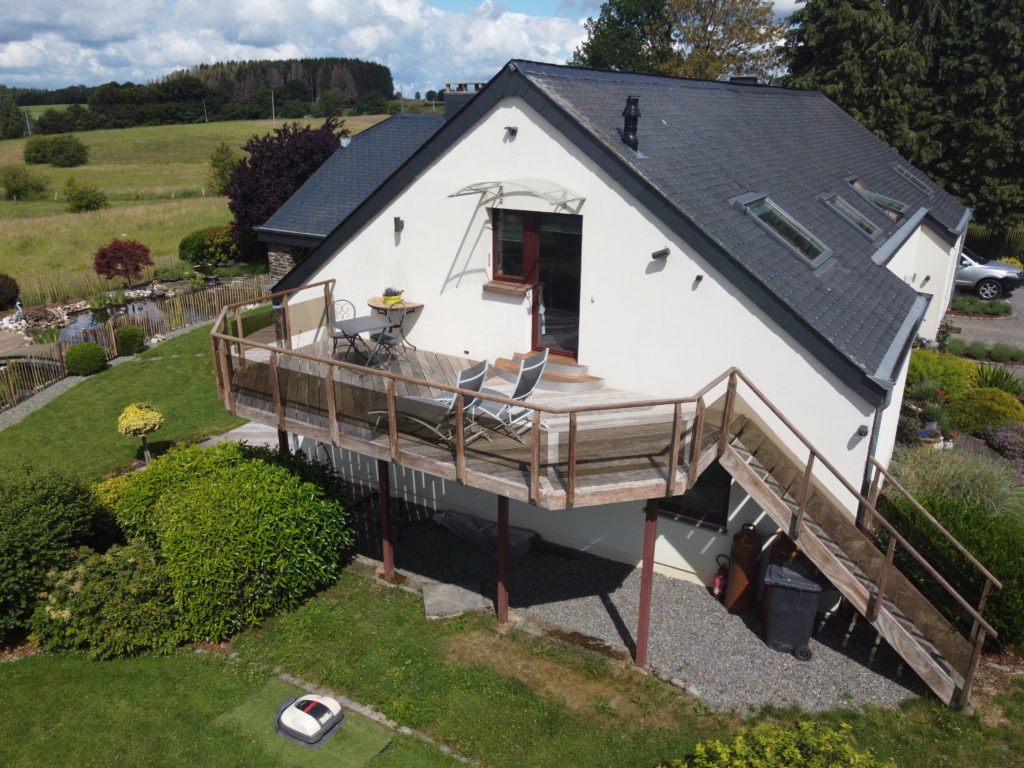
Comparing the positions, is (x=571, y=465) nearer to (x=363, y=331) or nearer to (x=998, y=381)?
(x=363, y=331)

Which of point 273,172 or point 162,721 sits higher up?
point 273,172

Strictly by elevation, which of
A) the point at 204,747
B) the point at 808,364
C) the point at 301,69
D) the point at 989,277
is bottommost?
the point at 204,747

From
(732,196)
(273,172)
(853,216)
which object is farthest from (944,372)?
(273,172)

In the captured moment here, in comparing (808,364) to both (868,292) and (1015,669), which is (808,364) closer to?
(868,292)

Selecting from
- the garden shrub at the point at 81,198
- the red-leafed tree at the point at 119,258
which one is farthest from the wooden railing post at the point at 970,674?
the garden shrub at the point at 81,198

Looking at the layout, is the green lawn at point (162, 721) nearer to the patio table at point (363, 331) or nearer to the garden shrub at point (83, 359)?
the patio table at point (363, 331)

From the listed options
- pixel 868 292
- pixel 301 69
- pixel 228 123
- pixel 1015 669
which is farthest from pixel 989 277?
pixel 301 69
